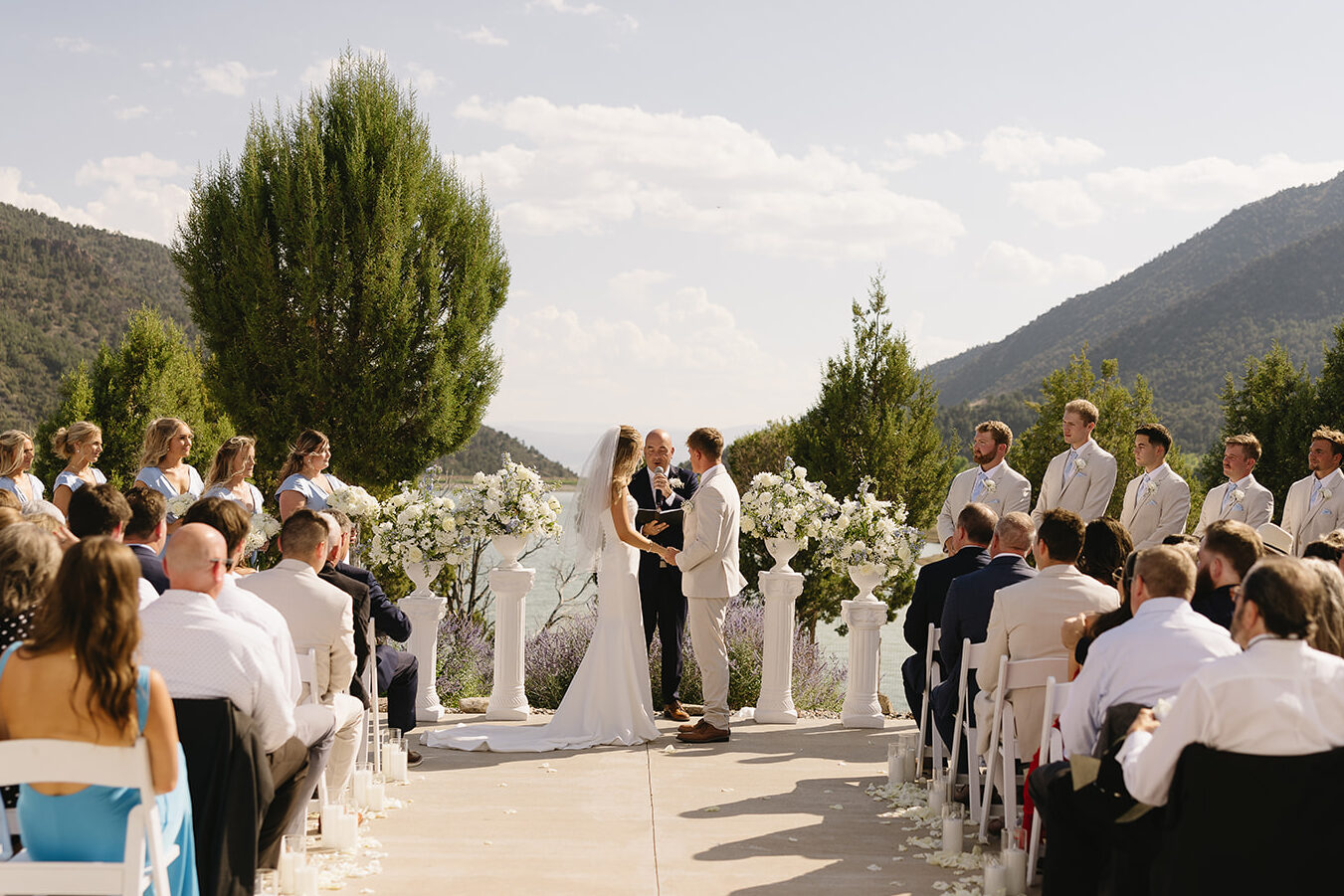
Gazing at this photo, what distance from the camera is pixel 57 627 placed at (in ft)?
9.71

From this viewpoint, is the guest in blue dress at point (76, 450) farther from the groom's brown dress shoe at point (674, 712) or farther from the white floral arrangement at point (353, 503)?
the groom's brown dress shoe at point (674, 712)

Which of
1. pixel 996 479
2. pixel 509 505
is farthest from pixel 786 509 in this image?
pixel 509 505

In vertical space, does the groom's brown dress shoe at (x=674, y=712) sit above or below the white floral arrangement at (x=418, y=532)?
below

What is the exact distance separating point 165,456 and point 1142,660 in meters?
5.88

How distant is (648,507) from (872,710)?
2227 mm

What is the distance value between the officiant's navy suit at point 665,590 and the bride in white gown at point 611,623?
1.96 ft

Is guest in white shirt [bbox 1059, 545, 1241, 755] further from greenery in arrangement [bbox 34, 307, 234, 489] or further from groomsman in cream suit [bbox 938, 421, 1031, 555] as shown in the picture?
greenery in arrangement [bbox 34, 307, 234, 489]

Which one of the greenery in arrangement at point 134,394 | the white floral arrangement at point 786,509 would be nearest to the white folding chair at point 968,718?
the white floral arrangement at point 786,509

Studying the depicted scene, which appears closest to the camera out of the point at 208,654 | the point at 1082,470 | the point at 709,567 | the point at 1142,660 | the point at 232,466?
the point at 208,654

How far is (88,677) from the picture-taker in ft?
9.65

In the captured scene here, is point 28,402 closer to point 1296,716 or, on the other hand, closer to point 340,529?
point 340,529

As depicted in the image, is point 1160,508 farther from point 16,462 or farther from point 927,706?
point 16,462

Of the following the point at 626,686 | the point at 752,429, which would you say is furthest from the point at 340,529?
the point at 752,429

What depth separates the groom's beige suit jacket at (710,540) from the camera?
742cm
